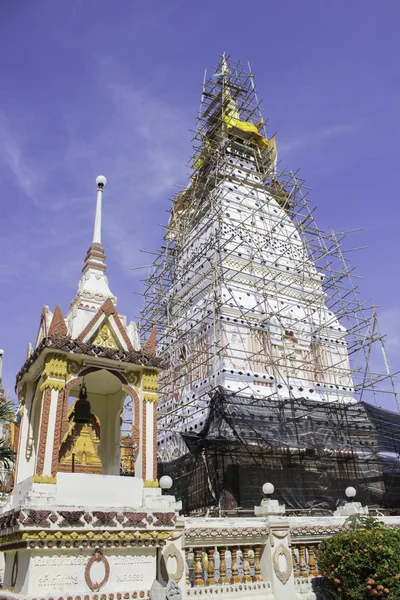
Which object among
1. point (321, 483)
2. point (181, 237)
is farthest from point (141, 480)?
point (181, 237)

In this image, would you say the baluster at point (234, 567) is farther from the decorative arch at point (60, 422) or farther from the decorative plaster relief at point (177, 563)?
the decorative arch at point (60, 422)

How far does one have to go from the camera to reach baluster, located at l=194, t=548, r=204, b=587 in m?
8.71

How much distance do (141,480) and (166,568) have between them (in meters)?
1.41

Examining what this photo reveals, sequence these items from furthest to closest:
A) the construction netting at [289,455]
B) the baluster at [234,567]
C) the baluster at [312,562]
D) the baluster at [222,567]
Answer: the construction netting at [289,455]
the baluster at [312,562]
the baluster at [234,567]
the baluster at [222,567]

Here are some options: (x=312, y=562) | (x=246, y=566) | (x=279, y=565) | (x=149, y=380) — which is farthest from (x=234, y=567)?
(x=149, y=380)

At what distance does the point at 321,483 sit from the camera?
64.2 feet

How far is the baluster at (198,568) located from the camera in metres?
8.71

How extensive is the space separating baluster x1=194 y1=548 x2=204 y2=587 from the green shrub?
2.41m

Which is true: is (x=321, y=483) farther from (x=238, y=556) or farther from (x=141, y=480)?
(x=141, y=480)

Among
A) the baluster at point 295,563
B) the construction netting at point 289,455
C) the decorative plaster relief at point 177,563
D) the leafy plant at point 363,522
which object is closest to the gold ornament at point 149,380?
the decorative plaster relief at point 177,563

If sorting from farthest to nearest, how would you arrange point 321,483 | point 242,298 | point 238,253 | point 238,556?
point 238,253, point 242,298, point 321,483, point 238,556

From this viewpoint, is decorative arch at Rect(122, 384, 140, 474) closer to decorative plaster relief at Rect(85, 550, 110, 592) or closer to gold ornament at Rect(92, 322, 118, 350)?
gold ornament at Rect(92, 322, 118, 350)

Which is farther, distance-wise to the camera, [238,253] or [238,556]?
[238,253]

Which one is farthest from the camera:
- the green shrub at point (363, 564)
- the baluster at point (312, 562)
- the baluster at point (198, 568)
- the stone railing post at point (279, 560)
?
the baluster at point (312, 562)
